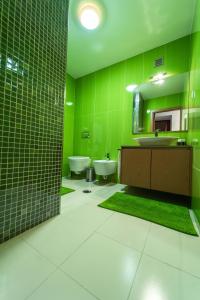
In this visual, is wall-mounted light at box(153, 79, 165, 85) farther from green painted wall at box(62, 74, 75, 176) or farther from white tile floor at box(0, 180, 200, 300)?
white tile floor at box(0, 180, 200, 300)

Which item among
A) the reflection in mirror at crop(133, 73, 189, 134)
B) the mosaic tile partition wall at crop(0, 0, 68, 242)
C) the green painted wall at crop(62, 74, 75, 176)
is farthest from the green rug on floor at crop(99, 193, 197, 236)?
the green painted wall at crop(62, 74, 75, 176)

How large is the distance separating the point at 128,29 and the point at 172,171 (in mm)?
2134

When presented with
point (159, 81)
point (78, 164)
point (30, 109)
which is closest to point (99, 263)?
point (30, 109)

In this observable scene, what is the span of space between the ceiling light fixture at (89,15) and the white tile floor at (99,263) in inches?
96.3

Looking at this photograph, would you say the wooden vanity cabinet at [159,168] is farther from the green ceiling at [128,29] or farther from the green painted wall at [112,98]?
the green ceiling at [128,29]

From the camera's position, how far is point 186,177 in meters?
1.50

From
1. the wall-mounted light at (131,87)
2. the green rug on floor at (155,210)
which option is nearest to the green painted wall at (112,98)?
the wall-mounted light at (131,87)

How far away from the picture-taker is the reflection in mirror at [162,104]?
209 cm

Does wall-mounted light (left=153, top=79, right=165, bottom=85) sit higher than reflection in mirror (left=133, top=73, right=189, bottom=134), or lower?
higher

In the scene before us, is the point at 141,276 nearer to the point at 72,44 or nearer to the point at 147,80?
the point at 147,80

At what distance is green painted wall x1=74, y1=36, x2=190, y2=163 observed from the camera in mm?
2164

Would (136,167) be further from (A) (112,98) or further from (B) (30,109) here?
(A) (112,98)

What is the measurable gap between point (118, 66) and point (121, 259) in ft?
9.78

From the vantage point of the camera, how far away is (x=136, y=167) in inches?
73.2
